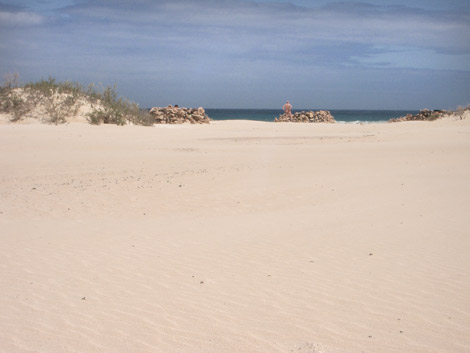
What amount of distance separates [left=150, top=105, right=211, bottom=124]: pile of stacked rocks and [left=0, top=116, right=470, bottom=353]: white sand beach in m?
15.0

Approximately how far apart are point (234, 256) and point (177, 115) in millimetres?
23851

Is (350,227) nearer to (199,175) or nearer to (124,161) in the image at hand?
(199,175)

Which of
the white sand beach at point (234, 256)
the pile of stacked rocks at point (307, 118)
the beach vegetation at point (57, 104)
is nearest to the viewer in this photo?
the white sand beach at point (234, 256)

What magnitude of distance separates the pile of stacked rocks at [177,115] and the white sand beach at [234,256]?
49.1 ft

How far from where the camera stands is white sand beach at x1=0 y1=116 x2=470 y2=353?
4.05m

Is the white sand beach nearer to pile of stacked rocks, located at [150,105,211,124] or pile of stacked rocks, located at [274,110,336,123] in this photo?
pile of stacked rocks, located at [150,105,211,124]

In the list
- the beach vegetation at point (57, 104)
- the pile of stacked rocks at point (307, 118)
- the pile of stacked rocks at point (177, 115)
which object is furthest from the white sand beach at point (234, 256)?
the pile of stacked rocks at point (307, 118)

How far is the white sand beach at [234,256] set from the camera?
4047 mm

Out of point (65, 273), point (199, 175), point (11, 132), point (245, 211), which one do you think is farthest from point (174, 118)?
point (65, 273)

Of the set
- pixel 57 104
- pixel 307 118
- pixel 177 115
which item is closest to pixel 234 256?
pixel 57 104

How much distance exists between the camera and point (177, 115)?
29.4 meters

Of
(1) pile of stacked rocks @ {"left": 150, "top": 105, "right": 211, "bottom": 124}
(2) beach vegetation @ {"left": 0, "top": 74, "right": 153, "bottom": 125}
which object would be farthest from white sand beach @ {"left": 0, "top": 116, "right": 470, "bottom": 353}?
(1) pile of stacked rocks @ {"left": 150, "top": 105, "right": 211, "bottom": 124}

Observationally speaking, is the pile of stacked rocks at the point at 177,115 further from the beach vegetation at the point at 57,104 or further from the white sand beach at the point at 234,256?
the white sand beach at the point at 234,256

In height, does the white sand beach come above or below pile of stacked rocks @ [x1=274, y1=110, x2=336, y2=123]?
below
